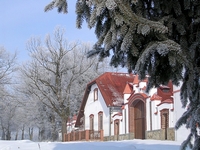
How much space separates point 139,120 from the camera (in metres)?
21.8

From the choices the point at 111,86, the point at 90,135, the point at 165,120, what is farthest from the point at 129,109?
the point at 111,86

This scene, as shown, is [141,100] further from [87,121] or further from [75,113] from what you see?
[75,113]

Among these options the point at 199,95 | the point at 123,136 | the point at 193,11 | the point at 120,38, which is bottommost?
the point at 123,136

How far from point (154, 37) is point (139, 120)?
60.6 ft

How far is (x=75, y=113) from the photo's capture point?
35.4 m

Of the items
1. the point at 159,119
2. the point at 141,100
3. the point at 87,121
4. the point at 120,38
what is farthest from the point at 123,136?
the point at 120,38

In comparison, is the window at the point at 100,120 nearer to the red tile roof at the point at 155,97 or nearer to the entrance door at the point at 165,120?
the red tile roof at the point at 155,97

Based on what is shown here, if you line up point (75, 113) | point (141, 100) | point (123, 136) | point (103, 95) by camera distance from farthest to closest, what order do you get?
point (75, 113)
point (103, 95)
point (123, 136)
point (141, 100)

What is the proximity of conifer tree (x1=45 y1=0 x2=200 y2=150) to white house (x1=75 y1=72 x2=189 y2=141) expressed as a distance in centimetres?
989

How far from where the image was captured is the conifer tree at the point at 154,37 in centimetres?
355

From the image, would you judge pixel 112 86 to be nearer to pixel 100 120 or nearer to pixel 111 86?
pixel 111 86

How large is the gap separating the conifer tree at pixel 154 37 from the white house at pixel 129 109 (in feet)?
32.5

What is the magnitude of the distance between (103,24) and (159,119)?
15302 mm

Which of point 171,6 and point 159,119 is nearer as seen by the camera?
point 171,6
